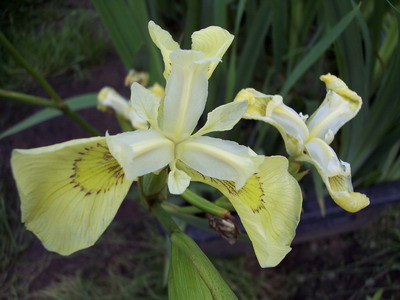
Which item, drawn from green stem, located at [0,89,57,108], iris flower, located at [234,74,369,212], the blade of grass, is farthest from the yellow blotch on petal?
green stem, located at [0,89,57,108]

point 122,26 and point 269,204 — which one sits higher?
point 122,26

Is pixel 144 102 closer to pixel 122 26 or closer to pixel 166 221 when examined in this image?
pixel 166 221

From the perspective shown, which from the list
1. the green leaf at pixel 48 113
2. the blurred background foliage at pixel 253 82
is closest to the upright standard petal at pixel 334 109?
the blurred background foliage at pixel 253 82

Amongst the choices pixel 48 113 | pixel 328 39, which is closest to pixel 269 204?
pixel 328 39

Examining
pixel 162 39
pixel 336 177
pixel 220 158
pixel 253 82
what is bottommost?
pixel 253 82

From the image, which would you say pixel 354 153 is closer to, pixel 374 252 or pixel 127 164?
pixel 374 252

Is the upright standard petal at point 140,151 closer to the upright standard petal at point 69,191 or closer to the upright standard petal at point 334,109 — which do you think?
the upright standard petal at point 69,191
